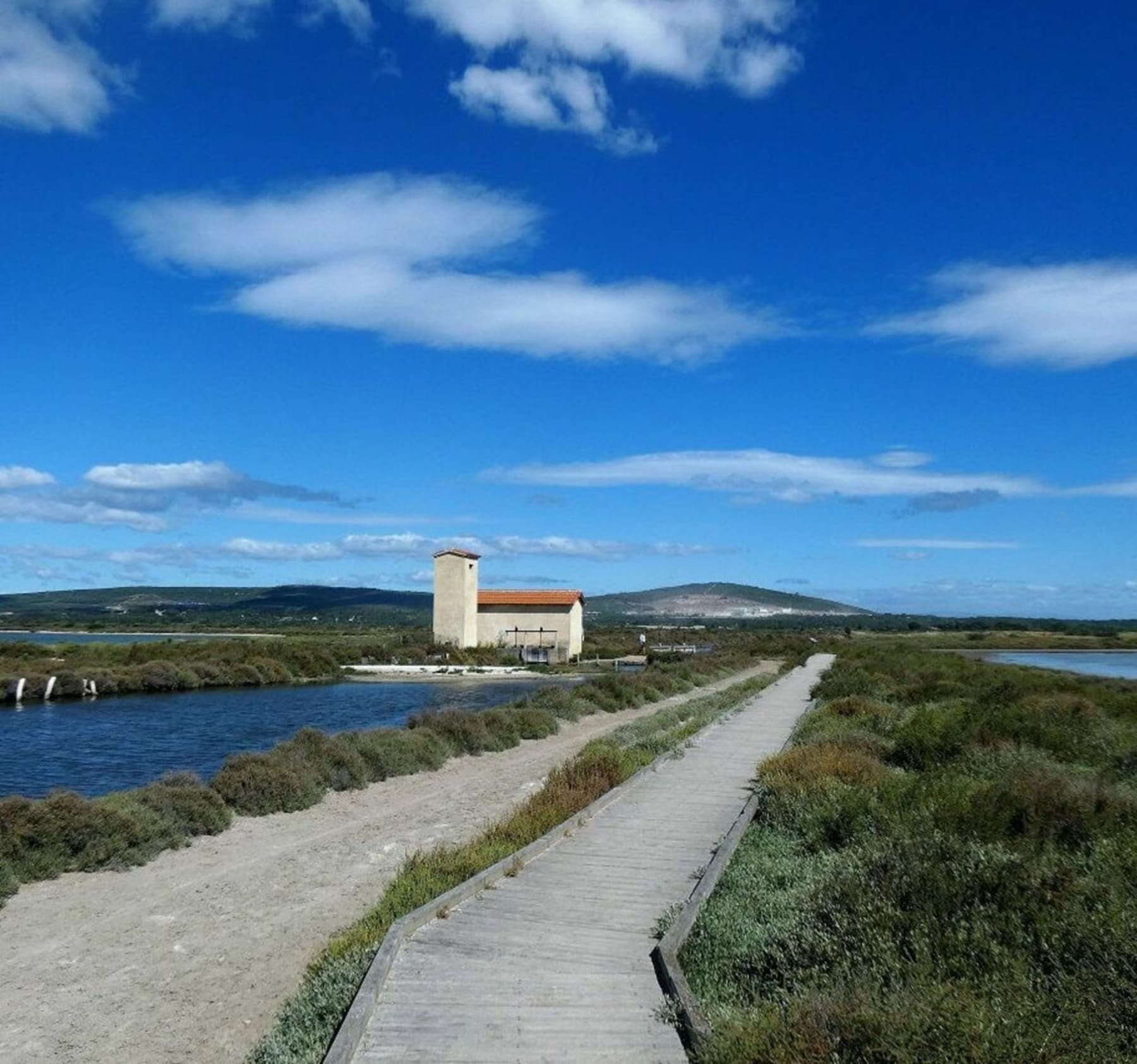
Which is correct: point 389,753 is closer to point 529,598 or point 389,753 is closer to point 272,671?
point 272,671

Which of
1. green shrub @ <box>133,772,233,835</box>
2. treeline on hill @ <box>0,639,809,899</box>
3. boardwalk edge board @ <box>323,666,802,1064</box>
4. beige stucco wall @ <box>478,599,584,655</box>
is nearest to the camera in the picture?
boardwalk edge board @ <box>323,666,802,1064</box>

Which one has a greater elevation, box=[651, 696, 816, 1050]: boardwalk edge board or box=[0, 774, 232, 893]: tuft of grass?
box=[651, 696, 816, 1050]: boardwalk edge board

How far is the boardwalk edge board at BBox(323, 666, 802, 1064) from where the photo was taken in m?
5.52

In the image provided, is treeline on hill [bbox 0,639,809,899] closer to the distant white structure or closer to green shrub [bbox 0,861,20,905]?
green shrub [bbox 0,861,20,905]

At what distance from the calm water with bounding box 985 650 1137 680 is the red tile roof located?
25.2 m

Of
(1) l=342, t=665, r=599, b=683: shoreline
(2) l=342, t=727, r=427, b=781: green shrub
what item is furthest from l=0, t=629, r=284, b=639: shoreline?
(2) l=342, t=727, r=427, b=781: green shrub

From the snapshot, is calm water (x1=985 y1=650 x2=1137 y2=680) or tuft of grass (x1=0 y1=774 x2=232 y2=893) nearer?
tuft of grass (x1=0 y1=774 x2=232 y2=893)

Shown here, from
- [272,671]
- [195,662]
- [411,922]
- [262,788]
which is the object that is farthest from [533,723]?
[195,662]

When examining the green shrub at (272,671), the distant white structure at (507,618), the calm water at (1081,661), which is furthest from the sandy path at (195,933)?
the calm water at (1081,661)

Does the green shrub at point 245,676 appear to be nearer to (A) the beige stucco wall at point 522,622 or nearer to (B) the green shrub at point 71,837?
(A) the beige stucco wall at point 522,622

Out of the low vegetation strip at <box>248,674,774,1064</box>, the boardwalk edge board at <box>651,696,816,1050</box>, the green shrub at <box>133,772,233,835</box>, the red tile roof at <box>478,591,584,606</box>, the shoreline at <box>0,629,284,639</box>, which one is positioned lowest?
the shoreline at <box>0,629,284,639</box>

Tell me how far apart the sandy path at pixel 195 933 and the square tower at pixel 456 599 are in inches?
1629

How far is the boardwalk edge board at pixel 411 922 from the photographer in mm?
5520

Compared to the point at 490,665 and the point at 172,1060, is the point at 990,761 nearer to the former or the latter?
the point at 172,1060
